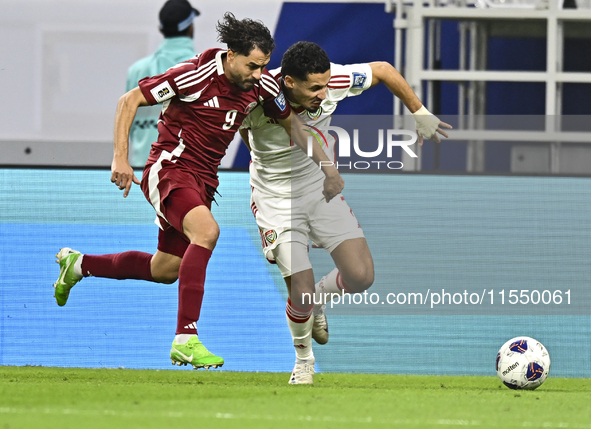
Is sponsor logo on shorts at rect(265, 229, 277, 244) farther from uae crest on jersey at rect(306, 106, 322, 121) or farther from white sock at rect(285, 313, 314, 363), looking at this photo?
uae crest on jersey at rect(306, 106, 322, 121)

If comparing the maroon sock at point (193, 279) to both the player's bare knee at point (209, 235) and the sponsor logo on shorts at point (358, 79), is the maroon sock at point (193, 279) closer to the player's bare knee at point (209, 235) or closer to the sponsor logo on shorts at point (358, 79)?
the player's bare knee at point (209, 235)

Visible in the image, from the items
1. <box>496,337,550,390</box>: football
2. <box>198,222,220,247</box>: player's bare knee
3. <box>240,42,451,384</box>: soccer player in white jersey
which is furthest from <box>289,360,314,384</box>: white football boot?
<box>496,337,550,390</box>: football

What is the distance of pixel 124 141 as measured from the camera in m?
4.19

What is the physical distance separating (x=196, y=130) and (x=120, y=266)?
88 centimetres

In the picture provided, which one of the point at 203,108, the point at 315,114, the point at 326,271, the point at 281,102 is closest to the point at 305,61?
the point at 281,102

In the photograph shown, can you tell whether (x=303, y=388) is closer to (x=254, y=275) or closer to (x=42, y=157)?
(x=254, y=275)

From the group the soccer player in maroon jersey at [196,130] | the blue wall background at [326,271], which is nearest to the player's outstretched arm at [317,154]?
the soccer player in maroon jersey at [196,130]

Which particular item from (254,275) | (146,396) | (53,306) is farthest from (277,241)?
(53,306)

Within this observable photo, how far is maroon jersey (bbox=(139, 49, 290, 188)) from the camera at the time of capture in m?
4.35

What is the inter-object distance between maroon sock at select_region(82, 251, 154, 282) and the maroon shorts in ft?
1.18

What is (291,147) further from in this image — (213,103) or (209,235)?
(209,235)

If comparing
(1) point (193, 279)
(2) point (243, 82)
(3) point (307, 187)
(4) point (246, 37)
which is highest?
(4) point (246, 37)

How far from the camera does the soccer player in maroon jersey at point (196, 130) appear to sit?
164 inches

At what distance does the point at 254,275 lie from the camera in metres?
5.42
